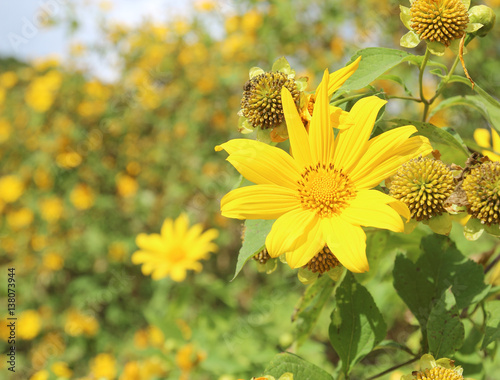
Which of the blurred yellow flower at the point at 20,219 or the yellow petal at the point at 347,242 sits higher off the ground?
the blurred yellow flower at the point at 20,219

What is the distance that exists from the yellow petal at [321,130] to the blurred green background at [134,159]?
1.66 m

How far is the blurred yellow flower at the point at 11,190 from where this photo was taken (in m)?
3.20

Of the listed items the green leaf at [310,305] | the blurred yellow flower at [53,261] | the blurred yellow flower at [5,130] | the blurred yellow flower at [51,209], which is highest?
the blurred yellow flower at [5,130]

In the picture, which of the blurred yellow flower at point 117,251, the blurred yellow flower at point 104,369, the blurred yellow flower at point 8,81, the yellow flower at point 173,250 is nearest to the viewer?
the blurred yellow flower at point 104,369

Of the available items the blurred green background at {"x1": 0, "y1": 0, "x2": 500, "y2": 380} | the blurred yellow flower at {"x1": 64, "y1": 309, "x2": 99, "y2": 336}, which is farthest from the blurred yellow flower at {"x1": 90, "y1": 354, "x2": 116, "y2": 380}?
the blurred yellow flower at {"x1": 64, "y1": 309, "x2": 99, "y2": 336}

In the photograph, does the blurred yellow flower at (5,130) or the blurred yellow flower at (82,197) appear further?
the blurred yellow flower at (5,130)

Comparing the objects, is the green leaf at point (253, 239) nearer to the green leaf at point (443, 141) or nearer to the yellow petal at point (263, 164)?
the yellow petal at point (263, 164)

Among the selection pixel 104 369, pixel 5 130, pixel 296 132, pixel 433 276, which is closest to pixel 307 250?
pixel 296 132

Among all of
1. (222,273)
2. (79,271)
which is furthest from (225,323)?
(79,271)

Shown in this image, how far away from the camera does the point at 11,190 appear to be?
3.22 metres

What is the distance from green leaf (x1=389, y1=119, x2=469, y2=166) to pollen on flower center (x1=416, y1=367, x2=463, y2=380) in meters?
0.30

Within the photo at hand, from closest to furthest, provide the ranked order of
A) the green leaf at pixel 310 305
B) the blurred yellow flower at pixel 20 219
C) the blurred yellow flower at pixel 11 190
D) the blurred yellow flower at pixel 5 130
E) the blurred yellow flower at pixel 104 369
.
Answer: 1. the green leaf at pixel 310 305
2. the blurred yellow flower at pixel 104 369
3. the blurred yellow flower at pixel 20 219
4. the blurred yellow flower at pixel 11 190
5. the blurred yellow flower at pixel 5 130

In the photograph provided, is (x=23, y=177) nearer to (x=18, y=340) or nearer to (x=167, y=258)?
(x=18, y=340)

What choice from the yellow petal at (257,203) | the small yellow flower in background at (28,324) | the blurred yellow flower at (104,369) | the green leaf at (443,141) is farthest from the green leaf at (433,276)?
the small yellow flower in background at (28,324)
